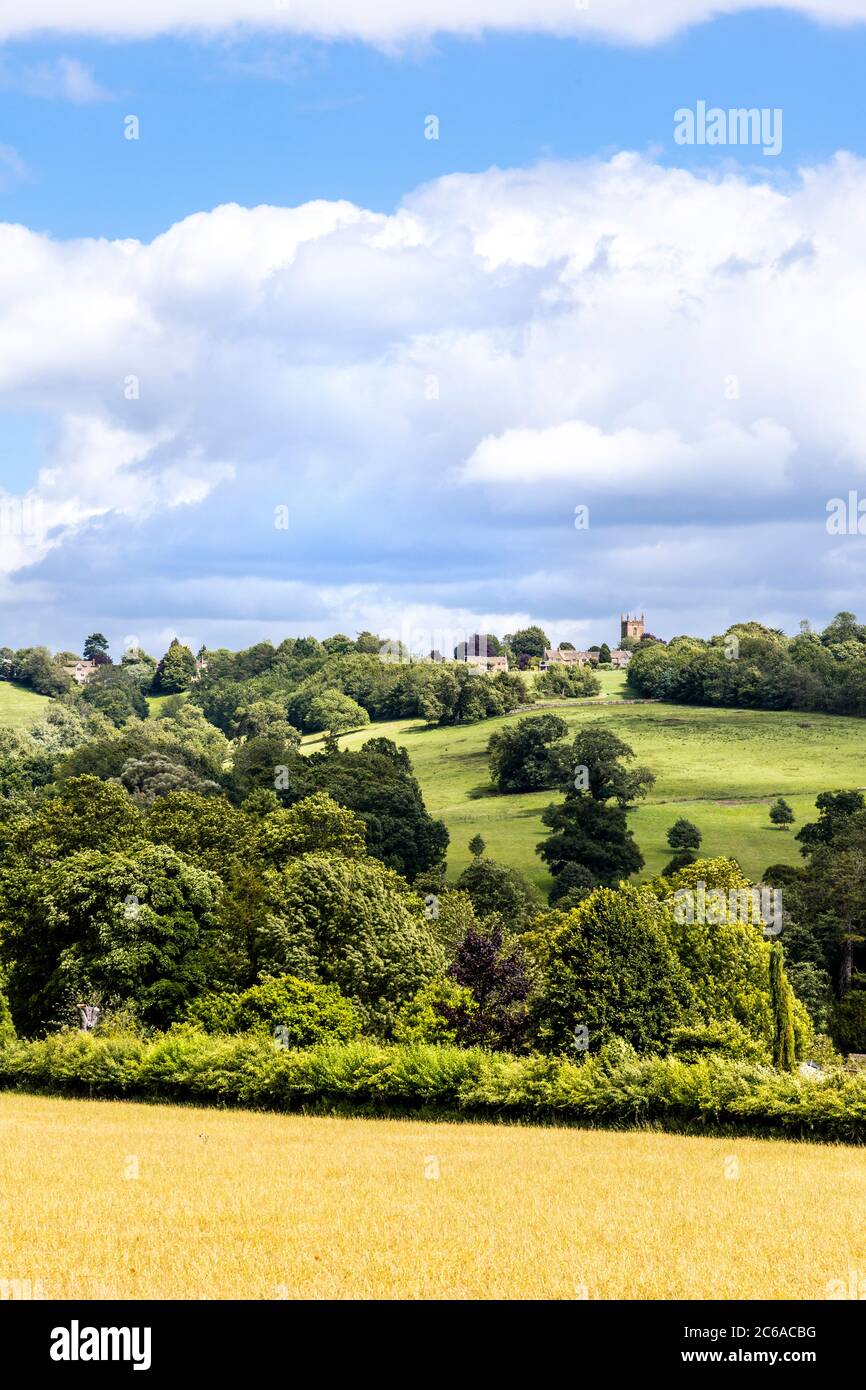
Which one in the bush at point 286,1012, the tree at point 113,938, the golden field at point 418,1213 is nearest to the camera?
the golden field at point 418,1213

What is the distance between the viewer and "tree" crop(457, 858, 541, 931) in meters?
109

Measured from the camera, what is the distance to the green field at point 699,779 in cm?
13388

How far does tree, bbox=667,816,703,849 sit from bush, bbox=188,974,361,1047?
75.6m

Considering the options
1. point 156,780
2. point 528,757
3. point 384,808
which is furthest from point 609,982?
point 528,757

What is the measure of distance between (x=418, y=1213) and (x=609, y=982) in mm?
33566

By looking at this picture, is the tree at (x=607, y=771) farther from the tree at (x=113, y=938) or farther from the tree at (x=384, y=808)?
the tree at (x=113, y=938)

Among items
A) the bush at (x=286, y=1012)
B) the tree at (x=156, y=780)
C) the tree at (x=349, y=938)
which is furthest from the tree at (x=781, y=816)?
the bush at (x=286, y=1012)

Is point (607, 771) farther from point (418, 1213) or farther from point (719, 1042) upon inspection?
point (418, 1213)

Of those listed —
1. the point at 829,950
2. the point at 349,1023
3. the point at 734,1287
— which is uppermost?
the point at 734,1287

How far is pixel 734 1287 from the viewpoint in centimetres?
1839

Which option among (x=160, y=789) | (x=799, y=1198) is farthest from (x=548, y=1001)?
(x=160, y=789)

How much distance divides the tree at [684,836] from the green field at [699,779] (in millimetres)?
1169
